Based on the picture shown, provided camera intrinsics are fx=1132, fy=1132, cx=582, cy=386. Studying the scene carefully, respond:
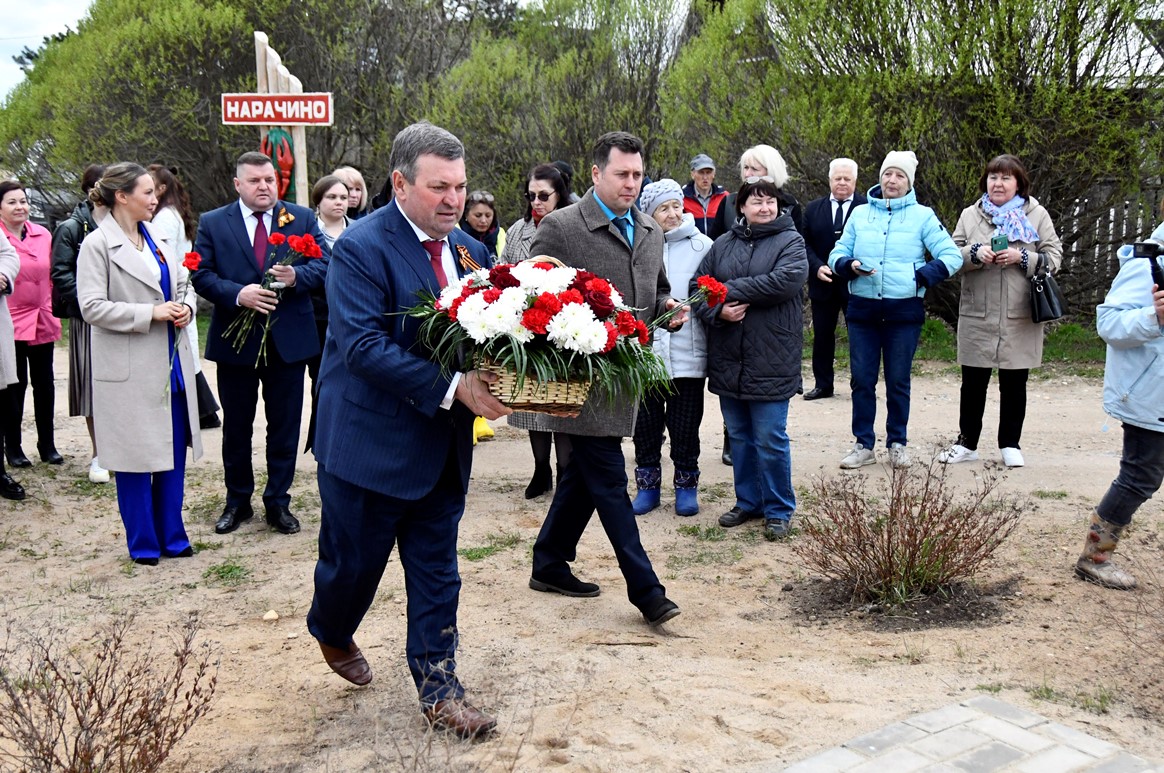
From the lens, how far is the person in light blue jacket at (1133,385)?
5059 millimetres

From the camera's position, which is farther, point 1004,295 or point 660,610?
point 1004,295

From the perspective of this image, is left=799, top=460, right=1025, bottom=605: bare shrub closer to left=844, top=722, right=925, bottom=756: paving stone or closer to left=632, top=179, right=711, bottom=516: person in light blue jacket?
left=844, top=722, right=925, bottom=756: paving stone

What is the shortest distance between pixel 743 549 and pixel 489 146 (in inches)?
461

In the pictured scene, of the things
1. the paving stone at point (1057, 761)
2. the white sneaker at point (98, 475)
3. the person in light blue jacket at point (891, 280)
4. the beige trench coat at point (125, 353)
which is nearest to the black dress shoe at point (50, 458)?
the white sneaker at point (98, 475)

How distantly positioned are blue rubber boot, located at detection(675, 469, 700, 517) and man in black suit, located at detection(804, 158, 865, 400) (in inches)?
108

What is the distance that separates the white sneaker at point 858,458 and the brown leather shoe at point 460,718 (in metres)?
4.66

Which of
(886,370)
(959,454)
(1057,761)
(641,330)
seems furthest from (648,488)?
(1057,761)

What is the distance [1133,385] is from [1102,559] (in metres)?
0.93

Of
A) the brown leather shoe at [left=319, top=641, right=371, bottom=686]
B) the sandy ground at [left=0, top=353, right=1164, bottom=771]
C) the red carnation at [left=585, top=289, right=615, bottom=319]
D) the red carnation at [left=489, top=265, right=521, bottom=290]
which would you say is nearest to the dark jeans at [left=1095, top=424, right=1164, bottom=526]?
the sandy ground at [left=0, top=353, right=1164, bottom=771]

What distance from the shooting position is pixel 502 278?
391 centimetres

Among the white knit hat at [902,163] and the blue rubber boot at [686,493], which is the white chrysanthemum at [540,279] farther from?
the white knit hat at [902,163]

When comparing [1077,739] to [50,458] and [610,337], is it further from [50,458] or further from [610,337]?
A: [50,458]

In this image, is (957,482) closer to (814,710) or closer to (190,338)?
(814,710)

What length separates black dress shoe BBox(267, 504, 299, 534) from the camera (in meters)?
6.87
